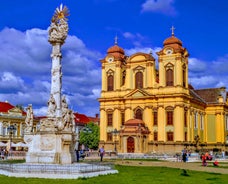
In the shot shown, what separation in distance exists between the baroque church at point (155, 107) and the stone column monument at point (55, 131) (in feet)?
124

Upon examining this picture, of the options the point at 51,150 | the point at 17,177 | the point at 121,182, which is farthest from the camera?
the point at 51,150

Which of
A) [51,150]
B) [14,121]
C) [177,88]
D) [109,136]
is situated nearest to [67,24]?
[51,150]

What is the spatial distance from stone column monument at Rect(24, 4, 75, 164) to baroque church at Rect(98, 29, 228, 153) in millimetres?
37675

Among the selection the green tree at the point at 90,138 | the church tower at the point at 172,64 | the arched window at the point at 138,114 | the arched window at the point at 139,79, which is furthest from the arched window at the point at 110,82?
the green tree at the point at 90,138

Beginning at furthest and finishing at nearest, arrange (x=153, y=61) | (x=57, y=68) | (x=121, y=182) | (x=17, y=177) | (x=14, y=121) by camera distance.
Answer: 1. (x=14, y=121)
2. (x=153, y=61)
3. (x=57, y=68)
4. (x=17, y=177)
5. (x=121, y=182)

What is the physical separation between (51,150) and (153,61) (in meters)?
46.0

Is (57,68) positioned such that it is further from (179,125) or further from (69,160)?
(179,125)

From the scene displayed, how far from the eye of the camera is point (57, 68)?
26.5 metres

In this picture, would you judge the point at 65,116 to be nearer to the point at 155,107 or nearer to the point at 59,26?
the point at 59,26

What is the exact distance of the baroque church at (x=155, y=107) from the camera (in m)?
63.9

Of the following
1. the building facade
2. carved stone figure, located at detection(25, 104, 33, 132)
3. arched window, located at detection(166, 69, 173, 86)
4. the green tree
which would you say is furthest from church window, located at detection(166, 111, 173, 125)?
carved stone figure, located at detection(25, 104, 33, 132)

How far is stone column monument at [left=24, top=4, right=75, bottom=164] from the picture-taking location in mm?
24438

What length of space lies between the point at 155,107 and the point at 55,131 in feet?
143

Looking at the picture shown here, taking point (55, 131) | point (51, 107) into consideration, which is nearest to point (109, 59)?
point (51, 107)
